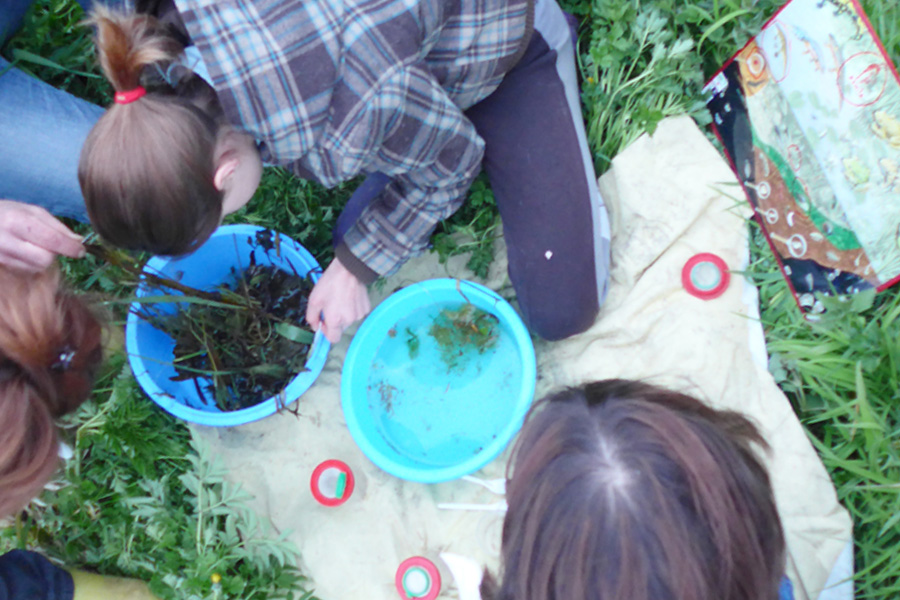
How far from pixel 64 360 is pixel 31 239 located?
0.90 ft

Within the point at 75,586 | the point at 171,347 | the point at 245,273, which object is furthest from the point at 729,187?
the point at 75,586

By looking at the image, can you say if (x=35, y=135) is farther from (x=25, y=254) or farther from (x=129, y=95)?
(x=129, y=95)

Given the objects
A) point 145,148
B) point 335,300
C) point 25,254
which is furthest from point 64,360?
point 335,300

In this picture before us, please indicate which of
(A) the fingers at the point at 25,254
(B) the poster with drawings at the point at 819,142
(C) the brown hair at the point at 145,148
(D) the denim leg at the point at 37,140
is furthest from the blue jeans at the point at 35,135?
(B) the poster with drawings at the point at 819,142

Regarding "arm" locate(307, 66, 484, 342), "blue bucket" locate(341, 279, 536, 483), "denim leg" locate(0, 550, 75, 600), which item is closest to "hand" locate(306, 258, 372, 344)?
"arm" locate(307, 66, 484, 342)

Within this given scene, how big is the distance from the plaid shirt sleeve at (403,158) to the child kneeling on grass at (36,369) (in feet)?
1.44

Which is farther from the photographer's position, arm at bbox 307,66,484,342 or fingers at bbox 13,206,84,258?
fingers at bbox 13,206,84,258

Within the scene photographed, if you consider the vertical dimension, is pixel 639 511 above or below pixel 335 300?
above

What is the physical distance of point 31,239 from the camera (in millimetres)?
1083

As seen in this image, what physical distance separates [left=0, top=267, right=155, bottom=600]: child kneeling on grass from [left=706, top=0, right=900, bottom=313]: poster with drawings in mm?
1318

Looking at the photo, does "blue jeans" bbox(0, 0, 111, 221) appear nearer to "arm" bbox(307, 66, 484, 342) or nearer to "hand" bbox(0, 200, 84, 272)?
"hand" bbox(0, 200, 84, 272)

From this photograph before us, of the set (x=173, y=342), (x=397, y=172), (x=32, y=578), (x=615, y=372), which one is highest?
(x=397, y=172)

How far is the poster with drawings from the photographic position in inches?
41.9

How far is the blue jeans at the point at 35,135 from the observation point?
132 cm
